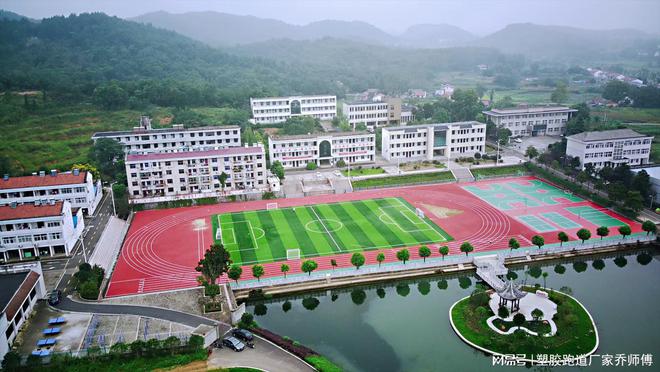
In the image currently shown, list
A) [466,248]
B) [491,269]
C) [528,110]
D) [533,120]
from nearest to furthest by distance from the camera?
1. [491,269]
2. [466,248]
3. [533,120]
4. [528,110]

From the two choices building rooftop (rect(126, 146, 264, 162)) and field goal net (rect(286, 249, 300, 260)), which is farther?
building rooftop (rect(126, 146, 264, 162))

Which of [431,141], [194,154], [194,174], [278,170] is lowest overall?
[278,170]

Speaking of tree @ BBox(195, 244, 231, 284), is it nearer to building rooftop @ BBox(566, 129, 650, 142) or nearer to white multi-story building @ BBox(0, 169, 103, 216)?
white multi-story building @ BBox(0, 169, 103, 216)

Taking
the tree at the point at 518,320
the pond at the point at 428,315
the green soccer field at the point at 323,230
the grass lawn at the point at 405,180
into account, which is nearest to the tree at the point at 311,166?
the grass lawn at the point at 405,180

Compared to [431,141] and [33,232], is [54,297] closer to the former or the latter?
[33,232]

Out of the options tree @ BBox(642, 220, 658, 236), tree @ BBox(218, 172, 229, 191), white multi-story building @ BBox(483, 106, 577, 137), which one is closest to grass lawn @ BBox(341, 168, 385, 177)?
tree @ BBox(218, 172, 229, 191)

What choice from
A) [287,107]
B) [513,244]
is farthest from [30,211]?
[287,107]

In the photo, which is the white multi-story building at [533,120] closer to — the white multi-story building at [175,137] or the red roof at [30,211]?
the white multi-story building at [175,137]
